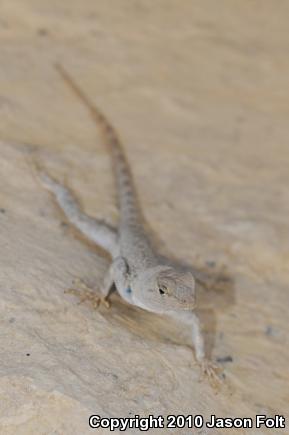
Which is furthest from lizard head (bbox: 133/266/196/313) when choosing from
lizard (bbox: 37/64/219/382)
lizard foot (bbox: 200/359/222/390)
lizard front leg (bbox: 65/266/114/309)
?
lizard foot (bbox: 200/359/222/390)

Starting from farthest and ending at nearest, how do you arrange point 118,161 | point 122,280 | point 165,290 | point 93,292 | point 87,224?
point 118,161 < point 87,224 < point 122,280 < point 93,292 < point 165,290

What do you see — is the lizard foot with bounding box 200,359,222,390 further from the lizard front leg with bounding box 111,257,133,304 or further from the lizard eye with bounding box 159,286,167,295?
the lizard front leg with bounding box 111,257,133,304

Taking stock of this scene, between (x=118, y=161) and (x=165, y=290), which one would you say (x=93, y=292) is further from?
(x=118, y=161)

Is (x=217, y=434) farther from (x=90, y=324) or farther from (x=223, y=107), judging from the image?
(x=223, y=107)

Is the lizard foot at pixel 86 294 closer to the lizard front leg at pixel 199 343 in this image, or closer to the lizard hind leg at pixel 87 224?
the lizard front leg at pixel 199 343

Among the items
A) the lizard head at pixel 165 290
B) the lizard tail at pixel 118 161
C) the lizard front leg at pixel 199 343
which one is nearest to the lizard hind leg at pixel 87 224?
the lizard tail at pixel 118 161

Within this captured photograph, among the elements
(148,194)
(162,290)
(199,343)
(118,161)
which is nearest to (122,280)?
(162,290)
